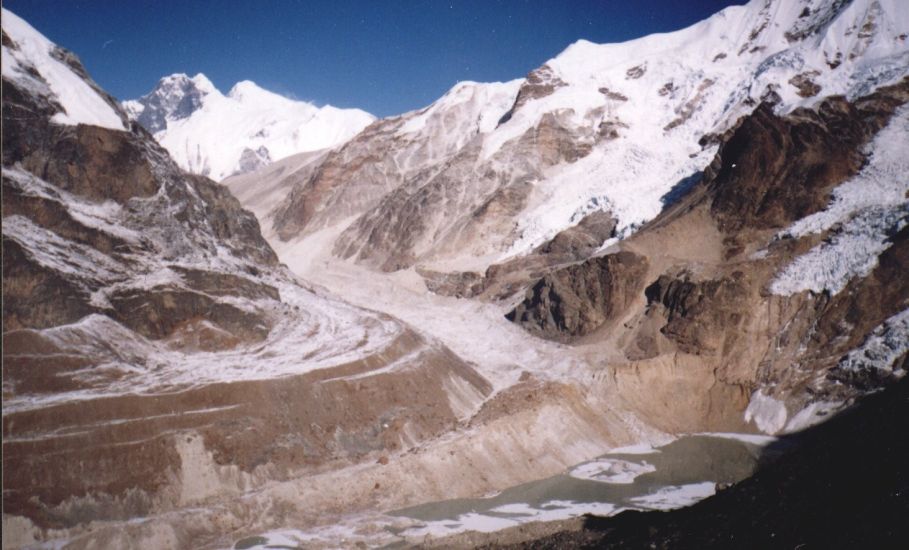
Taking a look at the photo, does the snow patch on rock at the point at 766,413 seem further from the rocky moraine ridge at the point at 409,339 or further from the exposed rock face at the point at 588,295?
the exposed rock face at the point at 588,295

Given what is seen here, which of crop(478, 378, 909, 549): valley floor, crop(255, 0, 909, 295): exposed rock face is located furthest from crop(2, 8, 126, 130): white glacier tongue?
crop(255, 0, 909, 295): exposed rock face

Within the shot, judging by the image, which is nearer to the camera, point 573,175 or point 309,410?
point 309,410

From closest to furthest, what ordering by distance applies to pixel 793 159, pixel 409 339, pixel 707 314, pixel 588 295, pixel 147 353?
→ pixel 147 353 < pixel 409 339 < pixel 707 314 < pixel 588 295 < pixel 793 159

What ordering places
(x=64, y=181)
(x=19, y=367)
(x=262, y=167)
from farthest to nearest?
(x=262, y=167) → (x=64, y=181) → (x=19, y=367)

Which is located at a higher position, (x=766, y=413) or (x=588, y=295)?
(x=588, y=295)

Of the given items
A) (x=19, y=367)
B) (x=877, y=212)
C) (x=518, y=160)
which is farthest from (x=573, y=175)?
(x=19, y=367)

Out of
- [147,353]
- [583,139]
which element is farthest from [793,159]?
[147,353]

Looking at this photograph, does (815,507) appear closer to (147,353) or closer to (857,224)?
(147,353)

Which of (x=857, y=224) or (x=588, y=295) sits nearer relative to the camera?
(x=857, y=224)

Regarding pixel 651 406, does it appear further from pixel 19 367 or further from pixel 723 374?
pixel 19 367
